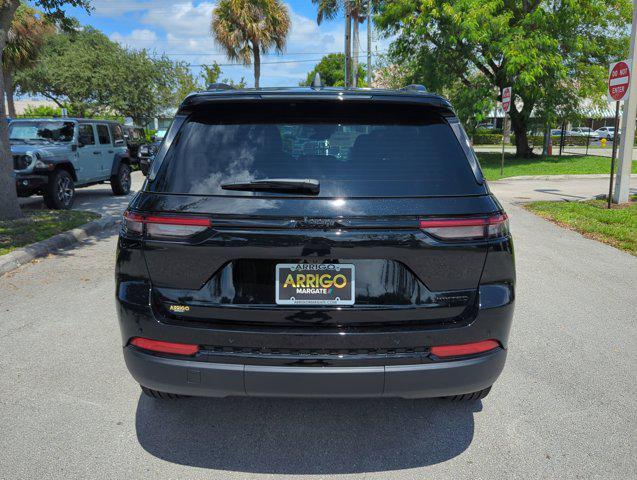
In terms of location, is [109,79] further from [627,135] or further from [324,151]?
[324,151]

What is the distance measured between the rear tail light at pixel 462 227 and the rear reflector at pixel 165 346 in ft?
4.05

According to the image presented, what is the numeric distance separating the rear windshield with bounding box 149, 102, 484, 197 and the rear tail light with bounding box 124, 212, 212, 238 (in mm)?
146

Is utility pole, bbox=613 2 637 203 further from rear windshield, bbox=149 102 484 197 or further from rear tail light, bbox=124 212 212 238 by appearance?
rear tail light, bbox=124 212 212 238

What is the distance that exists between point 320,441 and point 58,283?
4371 millimetres

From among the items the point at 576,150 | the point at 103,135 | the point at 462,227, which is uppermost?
the point at 103,135

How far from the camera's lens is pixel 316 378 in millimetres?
2385

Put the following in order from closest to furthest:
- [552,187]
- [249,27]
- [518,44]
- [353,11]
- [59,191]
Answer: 1. [59,191]
2. [552,187]
3. [518,44]
4. [249,27]
5. [353,11]

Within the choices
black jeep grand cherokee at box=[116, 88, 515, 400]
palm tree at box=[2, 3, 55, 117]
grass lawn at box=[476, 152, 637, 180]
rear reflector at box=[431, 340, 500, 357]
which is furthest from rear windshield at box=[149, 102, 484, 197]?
palm tree at box=[2, 3, 55, 117]

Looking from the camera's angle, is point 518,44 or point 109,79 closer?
point 518,44

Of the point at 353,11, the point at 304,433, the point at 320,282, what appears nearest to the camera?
the point at 320,282

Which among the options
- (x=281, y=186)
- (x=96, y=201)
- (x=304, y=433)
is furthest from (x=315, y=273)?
(x=96, y=201)

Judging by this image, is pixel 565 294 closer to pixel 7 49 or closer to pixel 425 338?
pixel 425 338

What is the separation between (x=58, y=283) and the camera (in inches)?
235

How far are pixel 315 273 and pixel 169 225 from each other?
724 mm
